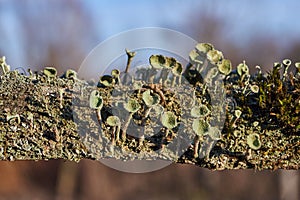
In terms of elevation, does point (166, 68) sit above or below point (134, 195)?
below

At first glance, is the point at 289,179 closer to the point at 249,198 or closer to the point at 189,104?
the point at 249,198

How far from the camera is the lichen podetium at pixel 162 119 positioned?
2.19 feet

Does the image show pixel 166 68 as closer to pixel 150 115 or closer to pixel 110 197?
pixel 150 115

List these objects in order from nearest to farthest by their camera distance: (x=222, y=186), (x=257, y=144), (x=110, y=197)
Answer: (x=257, y=144) < (x=110, y=197) < (x=222, y=186)

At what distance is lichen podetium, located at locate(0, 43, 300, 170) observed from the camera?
0.67m

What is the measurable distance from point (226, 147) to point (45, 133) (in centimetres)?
28

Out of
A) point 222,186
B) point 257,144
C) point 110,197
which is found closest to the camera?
point 257,144

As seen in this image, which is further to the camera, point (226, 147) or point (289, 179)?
point (289, 179)

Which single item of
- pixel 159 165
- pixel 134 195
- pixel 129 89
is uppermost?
pixel 134 195

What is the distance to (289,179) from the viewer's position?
5398mm

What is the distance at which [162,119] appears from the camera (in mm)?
643

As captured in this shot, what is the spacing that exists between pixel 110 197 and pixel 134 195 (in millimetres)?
284

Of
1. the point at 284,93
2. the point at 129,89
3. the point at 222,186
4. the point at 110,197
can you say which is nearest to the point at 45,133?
the point at 129,89

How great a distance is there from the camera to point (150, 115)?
68cm
